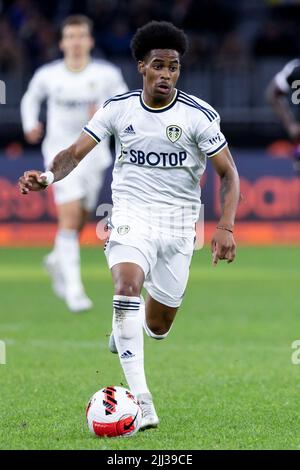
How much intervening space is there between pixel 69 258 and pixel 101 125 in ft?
17.8

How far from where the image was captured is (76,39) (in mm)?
12484

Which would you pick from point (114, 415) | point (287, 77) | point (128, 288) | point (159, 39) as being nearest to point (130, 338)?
point (128, 288)

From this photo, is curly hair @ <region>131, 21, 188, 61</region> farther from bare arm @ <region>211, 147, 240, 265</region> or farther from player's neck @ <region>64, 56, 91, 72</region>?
player's neck @ <region>64, 56, 91, 72</region>

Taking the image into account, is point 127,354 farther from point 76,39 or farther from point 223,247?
point 76,39

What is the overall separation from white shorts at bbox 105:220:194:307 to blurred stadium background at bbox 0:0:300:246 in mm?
12833

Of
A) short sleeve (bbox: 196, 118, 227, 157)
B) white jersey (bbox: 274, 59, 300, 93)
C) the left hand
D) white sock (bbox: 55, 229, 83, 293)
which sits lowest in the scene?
white sock (bbox: 55, 229, 83, 293)

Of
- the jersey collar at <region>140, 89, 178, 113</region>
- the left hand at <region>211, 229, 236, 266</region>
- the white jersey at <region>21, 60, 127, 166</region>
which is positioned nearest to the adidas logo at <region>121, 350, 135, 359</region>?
the left hand at <region>211, 229, 236, 266</region>

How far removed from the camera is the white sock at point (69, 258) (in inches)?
Result: 474

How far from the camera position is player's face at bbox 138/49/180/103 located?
662 cm

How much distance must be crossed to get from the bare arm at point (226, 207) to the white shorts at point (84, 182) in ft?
18.7

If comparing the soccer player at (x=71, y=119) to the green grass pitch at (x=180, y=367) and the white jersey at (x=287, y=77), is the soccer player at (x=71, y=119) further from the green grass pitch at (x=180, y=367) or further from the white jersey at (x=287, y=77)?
the white jersey at (x=287, y=77)

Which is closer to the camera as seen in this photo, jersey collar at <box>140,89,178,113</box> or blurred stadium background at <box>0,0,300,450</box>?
blurred stadium background at <box>0,0,300,450</box>

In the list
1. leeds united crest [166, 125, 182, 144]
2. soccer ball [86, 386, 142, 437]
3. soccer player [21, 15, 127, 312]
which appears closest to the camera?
soccer ball [86, 386, 142, 437]

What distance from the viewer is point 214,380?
8109mm
